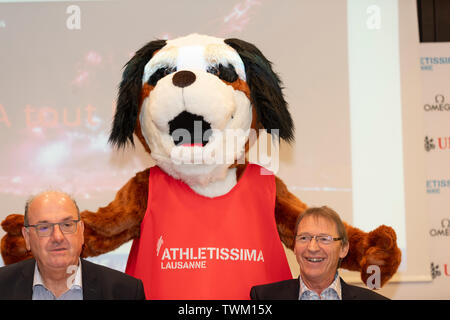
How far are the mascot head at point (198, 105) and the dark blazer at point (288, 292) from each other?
421mm

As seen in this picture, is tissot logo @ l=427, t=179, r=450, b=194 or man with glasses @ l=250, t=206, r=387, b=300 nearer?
man with glasses @ l=250, t=206, r=387, b=300

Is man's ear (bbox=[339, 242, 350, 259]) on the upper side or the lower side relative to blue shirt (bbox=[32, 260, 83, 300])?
upper

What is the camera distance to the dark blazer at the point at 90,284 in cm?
173

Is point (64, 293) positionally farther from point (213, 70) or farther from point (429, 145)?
point (429, 145)

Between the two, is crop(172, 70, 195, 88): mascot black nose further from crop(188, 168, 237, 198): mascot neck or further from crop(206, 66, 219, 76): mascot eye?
crop(188, 168, 237, 198): mascot neck

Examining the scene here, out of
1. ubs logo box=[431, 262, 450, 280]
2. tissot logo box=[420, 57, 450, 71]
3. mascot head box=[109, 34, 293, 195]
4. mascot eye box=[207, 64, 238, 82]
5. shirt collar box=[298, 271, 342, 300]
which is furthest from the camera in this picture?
tissot logo box=[420, 57, 450, 71]

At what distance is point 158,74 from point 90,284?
2.50 ft

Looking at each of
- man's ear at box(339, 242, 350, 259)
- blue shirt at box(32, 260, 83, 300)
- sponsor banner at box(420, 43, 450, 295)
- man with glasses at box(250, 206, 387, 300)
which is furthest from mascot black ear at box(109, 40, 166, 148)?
sponsor banner at box(420, 43, 450, 295)

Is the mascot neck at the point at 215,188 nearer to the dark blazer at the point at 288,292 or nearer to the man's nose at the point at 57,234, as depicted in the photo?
the dark blazer at the point at 288,292

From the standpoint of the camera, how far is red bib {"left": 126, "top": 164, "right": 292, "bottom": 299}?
1.95 meters

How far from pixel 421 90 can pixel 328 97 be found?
0.57 metres

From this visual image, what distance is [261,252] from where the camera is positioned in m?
2.02

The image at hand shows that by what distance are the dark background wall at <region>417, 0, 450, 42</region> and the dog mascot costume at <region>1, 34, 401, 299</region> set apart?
178cm

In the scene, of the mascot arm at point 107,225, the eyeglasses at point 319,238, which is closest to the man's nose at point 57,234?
the mascot arm at point 107,225
